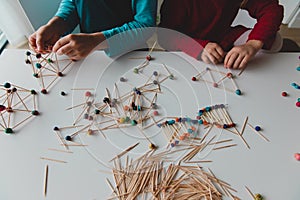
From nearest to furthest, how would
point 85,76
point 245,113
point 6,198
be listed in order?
point 6,198 < point 245,113 < point 85,76

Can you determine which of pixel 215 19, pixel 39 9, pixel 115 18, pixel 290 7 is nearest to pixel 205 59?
pixel 215 19

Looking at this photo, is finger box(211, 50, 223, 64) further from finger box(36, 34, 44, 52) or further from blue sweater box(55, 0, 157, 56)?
finger box(36, 34, 44, 52)

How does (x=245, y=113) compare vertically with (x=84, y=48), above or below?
below

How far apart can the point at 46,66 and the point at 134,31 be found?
0.32 metres

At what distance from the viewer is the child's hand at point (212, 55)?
2.73ft

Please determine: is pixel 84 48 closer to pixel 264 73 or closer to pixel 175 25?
pixel 175 25

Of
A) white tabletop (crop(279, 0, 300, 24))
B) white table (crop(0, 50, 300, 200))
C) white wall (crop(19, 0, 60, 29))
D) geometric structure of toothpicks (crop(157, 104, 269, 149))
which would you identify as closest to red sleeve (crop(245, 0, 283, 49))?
white table (crop(0, 50, 300, 200))

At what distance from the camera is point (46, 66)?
853 millimetres

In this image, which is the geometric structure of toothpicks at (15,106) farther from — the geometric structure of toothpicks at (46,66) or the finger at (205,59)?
the finger at (205,59)

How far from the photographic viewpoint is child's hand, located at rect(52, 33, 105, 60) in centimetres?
81

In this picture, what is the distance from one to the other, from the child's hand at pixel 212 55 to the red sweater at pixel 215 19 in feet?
0.17

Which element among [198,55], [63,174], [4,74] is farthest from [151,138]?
[4,74]

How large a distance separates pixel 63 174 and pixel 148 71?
40cm

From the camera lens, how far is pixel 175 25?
3.41ft
